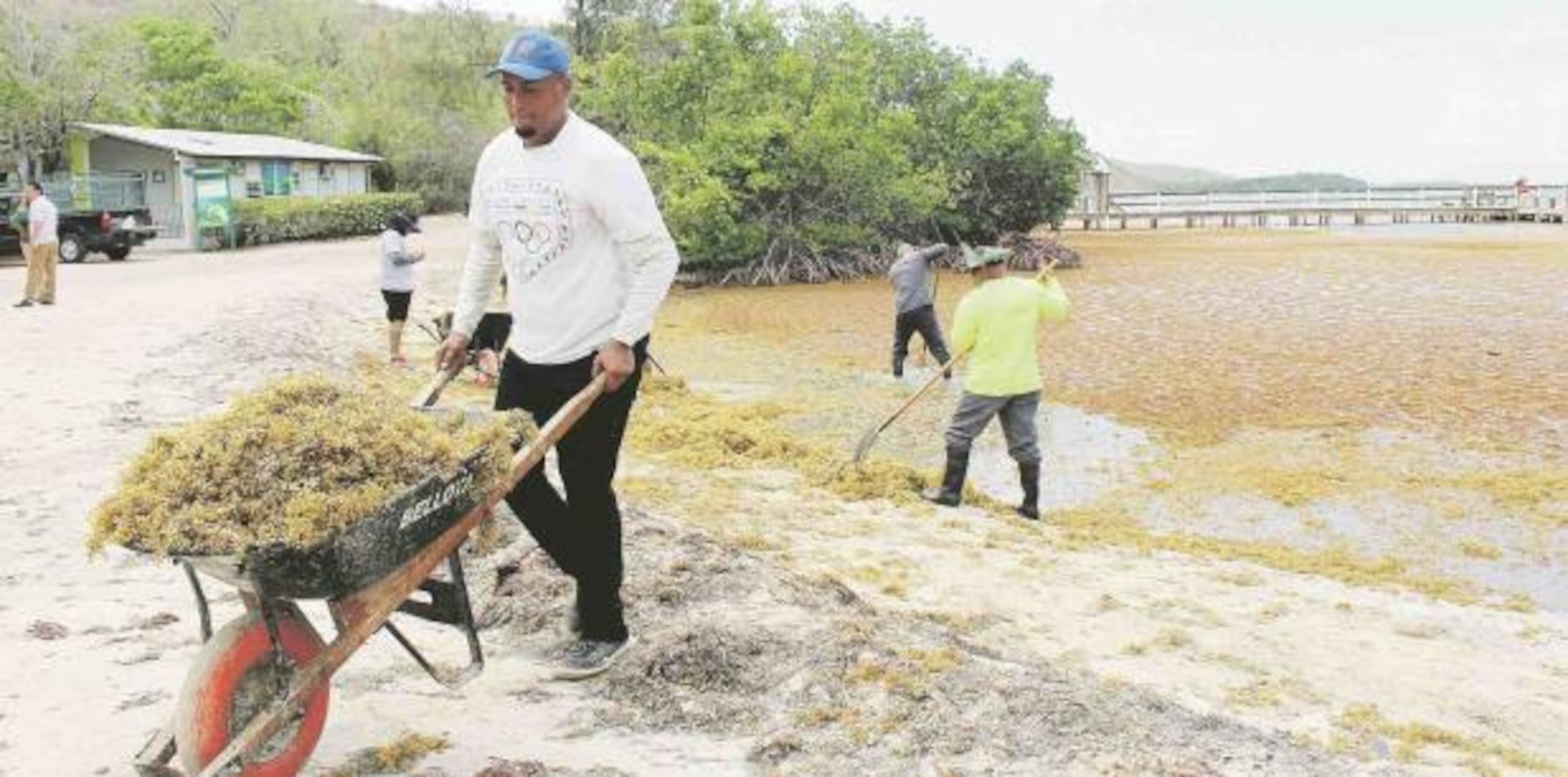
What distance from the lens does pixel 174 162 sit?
114 feet

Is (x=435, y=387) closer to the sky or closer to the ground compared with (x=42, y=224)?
closer to the ground

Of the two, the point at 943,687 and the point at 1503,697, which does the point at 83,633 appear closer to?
the point at 943,687

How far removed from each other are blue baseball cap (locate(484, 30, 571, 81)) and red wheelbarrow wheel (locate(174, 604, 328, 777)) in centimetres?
158

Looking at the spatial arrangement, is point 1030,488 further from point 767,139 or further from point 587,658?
point 767,139

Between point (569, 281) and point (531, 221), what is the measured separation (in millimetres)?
208

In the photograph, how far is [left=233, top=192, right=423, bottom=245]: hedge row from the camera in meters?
34.3

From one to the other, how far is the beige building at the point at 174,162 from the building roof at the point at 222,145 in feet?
0.11

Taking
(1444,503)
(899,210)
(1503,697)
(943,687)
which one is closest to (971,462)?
(1444,503)

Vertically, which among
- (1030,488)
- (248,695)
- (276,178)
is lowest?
(1030,488)

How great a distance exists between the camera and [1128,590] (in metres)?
6.37

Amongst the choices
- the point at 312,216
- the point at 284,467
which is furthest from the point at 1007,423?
the point at 312,216

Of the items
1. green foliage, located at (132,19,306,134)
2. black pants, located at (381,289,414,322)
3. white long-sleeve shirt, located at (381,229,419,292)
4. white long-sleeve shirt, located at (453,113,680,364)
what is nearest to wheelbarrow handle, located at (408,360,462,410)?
white long-sleeve shirt, located at (453,113,680,364)

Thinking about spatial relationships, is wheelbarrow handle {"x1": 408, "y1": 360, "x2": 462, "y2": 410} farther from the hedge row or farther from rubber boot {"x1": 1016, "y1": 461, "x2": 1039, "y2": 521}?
the hedge row

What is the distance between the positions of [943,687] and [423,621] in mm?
2069
